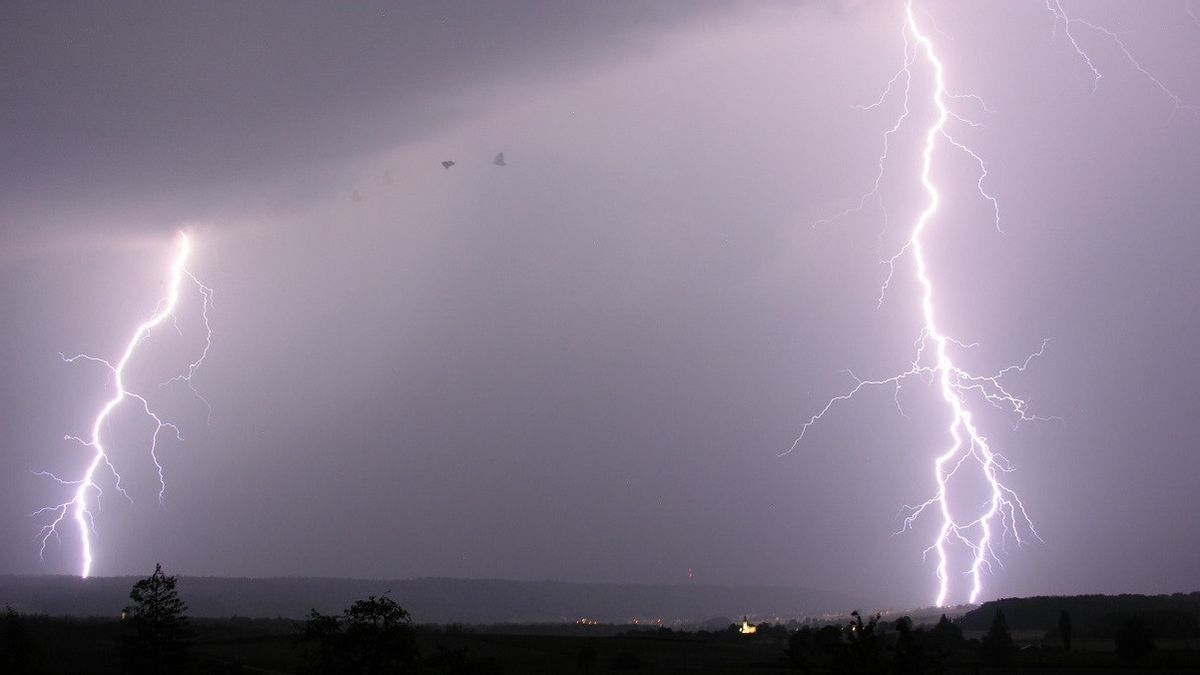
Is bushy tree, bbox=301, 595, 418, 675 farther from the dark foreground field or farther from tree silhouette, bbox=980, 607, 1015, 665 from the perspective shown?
tree silhouette, bbox=980, 607, 1015, 665

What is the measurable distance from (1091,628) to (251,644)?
4971cm

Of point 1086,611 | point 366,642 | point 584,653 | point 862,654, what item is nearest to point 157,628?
A: point 366,642

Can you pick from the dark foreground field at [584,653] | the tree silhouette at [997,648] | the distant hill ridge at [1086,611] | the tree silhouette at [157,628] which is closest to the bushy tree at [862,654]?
the tree silhouette at [157,628]

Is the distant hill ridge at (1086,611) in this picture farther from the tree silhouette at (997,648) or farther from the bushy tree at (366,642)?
the bushy tree at (366,642)

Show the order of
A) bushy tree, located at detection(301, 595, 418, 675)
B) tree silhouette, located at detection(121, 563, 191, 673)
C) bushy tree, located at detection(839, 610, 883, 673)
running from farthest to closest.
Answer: tree silhouette, located at detection(121, 563, 191, 673) < bushy tree, located at detection(301, 595, 418, 675) < bushy tree, located at detection(839, 610, 883, 673)

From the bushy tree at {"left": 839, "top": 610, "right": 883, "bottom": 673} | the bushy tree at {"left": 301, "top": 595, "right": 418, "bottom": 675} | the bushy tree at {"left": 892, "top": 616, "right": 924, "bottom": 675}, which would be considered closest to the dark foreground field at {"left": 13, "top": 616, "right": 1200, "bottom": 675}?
the bushy tree at {"left": 301, "top": 595, "right": 418, "bottom": 675}

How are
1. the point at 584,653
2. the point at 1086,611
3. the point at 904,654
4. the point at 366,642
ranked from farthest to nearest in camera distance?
the point at 1086,611
the point at 584,653
the point at 904,654
the point at 366,642

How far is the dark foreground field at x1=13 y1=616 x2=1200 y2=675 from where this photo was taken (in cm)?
4406

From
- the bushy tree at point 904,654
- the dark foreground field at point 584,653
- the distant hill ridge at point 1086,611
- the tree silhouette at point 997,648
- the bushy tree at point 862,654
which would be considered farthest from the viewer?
the distant hill ridge at point 1086,611

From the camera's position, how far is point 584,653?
2039 inches

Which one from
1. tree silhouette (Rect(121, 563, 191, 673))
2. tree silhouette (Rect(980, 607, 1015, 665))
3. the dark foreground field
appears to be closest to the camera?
tree silhouette (Rect(121, 563, 191, 673))

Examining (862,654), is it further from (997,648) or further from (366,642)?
(997,648)

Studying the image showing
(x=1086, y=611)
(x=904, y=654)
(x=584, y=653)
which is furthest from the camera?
(x=1086, y=611)

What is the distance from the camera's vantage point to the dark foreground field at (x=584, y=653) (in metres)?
44.1
